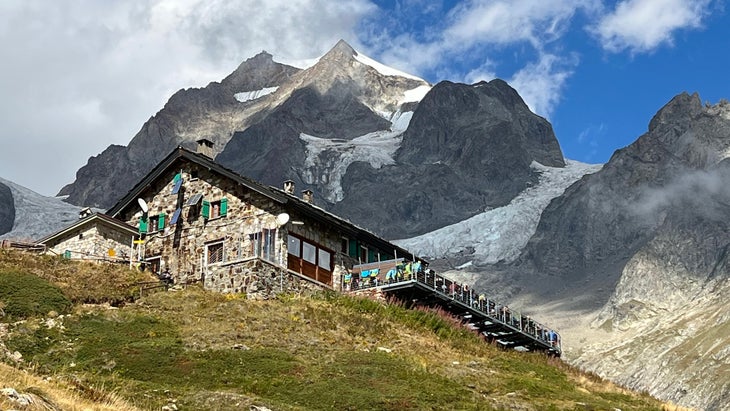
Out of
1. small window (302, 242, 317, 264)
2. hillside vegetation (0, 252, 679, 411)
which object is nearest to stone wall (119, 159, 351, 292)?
small window (302, 242, 317, 264)

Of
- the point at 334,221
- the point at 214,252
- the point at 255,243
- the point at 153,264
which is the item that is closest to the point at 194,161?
the point at 214,252

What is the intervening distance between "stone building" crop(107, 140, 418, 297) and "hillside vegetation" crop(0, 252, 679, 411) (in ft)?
19.4

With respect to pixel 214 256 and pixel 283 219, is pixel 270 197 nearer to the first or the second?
pixel 283 219

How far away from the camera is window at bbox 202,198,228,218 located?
56.2 m

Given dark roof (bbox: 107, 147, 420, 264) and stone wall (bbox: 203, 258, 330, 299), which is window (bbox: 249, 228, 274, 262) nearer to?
dark roof (bbox: 107, 147, 420, 264)

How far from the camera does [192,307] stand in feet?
140

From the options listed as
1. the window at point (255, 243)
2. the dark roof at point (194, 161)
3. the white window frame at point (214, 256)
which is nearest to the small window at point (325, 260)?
the window at point (255, 243)

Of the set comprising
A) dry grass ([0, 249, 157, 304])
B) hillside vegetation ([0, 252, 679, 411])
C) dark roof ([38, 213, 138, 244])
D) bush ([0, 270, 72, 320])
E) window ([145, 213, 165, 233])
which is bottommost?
hillside vegetation ([0, 252, 679, 411])

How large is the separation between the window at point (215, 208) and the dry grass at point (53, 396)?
32.3 m

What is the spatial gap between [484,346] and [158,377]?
66.5 feet

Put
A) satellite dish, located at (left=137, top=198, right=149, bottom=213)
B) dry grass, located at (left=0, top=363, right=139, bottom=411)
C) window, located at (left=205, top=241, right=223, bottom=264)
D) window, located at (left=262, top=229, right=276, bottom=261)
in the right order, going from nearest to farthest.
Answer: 1. dry grass, located at (left=0, top=363, right=139, bottom=411)
2. window, located at (left=262, top=229, right=276, bottom=261)
3. window, located at (left=205, top=241, right=223, bottom=264)
4. satellite dish, located at (left=137, top=198, right=149, bottom=213)

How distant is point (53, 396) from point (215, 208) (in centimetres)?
3697

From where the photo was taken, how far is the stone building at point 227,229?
53.1m

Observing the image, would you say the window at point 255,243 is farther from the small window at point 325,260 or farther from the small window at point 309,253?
the small window at point 325,260
